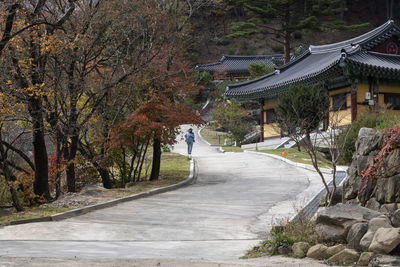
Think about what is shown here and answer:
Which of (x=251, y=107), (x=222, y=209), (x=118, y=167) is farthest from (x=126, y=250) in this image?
(x=251, y=107)

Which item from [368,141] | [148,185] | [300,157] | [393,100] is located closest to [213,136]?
[393,100]

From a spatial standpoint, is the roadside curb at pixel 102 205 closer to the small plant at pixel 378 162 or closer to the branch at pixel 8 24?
the branch at pixel 8 24

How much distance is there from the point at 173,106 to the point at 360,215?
1133cm

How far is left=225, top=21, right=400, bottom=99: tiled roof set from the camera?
94.1 ft

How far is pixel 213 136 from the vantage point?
4909cm

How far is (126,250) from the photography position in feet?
27.2

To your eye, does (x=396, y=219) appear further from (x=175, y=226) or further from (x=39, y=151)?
(x=39, y=151)

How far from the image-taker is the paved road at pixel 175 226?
8.24 metres

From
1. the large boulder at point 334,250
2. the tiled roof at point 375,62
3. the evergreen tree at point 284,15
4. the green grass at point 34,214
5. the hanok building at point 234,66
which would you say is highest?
the evergreen tree at point 284,15

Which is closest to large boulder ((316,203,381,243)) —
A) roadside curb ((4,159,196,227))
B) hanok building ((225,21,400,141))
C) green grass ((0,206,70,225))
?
roadside curb ((4,159,196,227))

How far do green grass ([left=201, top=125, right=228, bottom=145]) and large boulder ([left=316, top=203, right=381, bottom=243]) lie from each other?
35.7m

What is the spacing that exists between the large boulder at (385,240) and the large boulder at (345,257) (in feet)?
0.84

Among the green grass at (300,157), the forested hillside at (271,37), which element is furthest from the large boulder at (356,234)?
the forested hillside at (271,37)

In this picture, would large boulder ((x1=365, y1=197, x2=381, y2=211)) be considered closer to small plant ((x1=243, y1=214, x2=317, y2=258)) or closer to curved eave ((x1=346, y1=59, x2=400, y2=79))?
small plant ((x1=243, y1=214, x2=317, y2=258))
